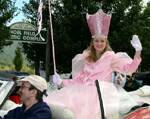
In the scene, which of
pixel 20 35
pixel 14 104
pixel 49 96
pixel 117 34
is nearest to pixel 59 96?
pixel 49 96

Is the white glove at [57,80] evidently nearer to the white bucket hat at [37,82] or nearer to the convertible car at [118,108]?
the convertible car at [118,108]

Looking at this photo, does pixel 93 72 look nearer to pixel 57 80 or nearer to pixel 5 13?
pixel 57 80

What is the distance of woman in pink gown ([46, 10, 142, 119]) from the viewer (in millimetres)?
5109

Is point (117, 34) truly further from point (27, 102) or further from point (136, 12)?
point (27, 102)

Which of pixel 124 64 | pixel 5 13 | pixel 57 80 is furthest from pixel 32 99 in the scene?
pixel 5 13

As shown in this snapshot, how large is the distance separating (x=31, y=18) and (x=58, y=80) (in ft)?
46.4

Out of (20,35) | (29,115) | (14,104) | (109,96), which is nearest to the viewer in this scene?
(29,115)

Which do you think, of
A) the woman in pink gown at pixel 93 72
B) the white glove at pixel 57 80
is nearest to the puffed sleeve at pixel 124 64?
the woman in pink gown at pixel 93 72

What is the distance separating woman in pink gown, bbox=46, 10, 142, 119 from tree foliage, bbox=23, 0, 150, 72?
13154 mm

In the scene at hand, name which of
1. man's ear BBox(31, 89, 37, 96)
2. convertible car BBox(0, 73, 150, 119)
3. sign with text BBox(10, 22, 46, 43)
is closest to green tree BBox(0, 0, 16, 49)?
sign with text BBox(10, 22, 46, 43)

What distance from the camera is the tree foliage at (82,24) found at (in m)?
19.1

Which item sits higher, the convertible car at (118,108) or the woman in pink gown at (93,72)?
the woman in pink gown at (93,72)

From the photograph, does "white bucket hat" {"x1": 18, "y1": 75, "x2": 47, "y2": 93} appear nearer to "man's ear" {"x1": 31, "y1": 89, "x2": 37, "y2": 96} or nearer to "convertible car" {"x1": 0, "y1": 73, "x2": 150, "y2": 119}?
"man's ear" {"x1": 31, "y1": 89, "x2": 37, "y2": 96}

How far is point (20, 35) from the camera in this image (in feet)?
45.3
